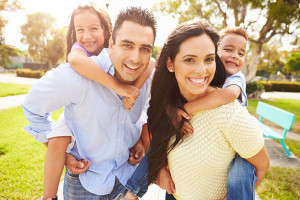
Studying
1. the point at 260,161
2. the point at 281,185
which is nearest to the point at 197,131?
the point at 260,161

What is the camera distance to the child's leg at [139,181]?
1673 mm

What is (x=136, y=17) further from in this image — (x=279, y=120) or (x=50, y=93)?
(x=279, y=120)

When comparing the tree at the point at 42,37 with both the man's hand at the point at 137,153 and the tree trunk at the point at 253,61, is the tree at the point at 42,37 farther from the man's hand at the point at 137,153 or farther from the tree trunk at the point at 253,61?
the man's hand at the point at 137,153

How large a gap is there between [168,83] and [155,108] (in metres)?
0.25

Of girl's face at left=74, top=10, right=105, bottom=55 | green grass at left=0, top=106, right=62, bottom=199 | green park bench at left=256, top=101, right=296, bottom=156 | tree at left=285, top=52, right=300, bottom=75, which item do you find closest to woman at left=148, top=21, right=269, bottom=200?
girl's face at left=74, top=10, right=105, bottom=55

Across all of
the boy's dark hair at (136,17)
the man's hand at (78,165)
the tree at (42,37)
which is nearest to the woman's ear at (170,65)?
the boy's dark hair at (136,17)

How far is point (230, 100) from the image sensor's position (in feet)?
4.79

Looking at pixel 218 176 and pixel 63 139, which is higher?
pixel 63 139

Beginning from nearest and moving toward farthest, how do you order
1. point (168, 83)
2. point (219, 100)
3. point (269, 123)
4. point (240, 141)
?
point (240, 141) < point (219, 100) < point (168, 83) < point (269, 123)

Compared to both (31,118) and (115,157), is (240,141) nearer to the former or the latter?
(115,157)

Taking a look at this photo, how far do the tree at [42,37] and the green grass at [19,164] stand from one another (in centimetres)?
3508

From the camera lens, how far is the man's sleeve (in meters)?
1.45

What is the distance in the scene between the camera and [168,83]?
1.76 metres

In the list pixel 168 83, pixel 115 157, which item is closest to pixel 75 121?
pixel 115 157
